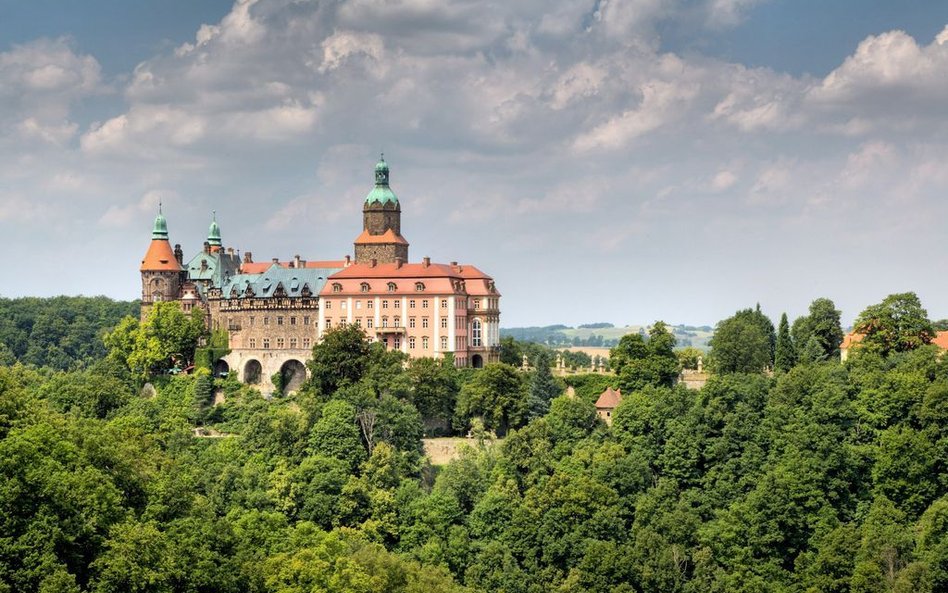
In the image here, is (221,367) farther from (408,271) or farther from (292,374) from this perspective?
(408,271)

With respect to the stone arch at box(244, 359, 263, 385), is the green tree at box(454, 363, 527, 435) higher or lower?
lower

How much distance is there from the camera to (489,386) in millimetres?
77500

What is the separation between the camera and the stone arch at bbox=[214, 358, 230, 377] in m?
90.9

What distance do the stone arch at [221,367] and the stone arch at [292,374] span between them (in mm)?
4195

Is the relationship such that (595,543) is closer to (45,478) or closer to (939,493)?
(939,493)

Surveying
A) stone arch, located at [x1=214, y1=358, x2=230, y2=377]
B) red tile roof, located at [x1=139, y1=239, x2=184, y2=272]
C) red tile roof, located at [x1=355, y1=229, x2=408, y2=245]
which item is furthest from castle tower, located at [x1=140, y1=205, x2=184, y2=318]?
red tile roof, located at [x1=355, y1=229, x2=408, y2=245]

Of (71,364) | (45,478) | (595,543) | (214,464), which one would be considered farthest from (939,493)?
(71,364)

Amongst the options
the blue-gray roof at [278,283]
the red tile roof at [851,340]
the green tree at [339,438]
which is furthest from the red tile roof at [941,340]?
the blue-gray roof at [278,283]

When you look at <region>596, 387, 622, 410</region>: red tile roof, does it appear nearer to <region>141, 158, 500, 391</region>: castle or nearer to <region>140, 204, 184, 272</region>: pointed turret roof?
<region>141, 158, 500, 391</region>: castle

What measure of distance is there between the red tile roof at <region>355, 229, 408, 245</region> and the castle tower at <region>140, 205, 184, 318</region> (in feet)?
42.9

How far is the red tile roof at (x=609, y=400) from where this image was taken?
77.7 m

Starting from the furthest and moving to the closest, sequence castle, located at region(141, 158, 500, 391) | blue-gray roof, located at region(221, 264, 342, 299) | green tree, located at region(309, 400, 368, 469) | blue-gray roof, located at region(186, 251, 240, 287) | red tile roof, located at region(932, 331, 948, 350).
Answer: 1. blue-gray roof, located at region(186, 251, 240, 287)
2. blue-gray roof, located at region(221, 264, 342, 299)
3. castle, located at region(141, 158, 500, 391)
4. red tile roof, located at region(932, 331, 948, 350)
5. green tree, located at region(309, 400, 368, 469)

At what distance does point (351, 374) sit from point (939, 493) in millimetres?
33562

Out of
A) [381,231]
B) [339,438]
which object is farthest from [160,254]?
[339,438]
